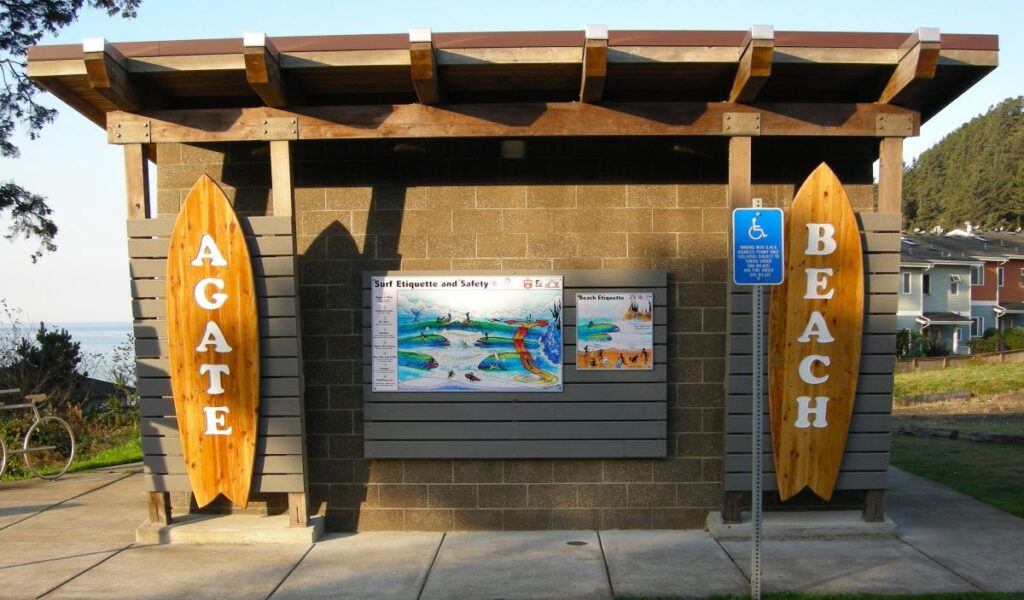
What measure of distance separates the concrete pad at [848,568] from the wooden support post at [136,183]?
5.55 meters

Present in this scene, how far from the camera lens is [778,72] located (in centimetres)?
719

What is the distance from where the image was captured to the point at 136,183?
7320 millimetres

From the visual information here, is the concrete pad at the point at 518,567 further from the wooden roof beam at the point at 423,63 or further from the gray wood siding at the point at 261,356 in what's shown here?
the wooden roof beam at the point at 423,63

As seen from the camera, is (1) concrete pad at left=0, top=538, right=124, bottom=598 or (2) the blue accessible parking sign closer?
(2) the blue accessible parking sign

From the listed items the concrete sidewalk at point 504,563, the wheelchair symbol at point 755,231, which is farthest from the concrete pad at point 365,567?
the wheelchair symbol at point 755,231

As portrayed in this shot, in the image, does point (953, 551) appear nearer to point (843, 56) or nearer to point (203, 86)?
point (843, 56)

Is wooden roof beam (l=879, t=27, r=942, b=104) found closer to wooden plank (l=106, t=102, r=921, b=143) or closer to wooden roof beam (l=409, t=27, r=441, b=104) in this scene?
wooden plank (l=106, t=102, r=921, b=143)

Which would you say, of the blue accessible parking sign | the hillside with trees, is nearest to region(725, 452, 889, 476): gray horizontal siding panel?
the blue accessible parking sign

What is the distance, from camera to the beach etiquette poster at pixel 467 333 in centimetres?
764

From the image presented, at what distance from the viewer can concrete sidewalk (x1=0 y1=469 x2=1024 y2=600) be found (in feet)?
20.1

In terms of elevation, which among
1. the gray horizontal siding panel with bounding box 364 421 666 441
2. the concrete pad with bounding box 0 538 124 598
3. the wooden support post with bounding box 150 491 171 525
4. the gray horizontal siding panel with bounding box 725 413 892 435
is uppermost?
the gray horizontal siding panel with bounding box 725 413 892 435

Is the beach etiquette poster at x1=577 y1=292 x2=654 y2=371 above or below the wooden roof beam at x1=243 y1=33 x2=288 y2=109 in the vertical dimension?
below

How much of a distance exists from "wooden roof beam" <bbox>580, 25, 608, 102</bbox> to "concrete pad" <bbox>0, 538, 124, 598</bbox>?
5.36 metres

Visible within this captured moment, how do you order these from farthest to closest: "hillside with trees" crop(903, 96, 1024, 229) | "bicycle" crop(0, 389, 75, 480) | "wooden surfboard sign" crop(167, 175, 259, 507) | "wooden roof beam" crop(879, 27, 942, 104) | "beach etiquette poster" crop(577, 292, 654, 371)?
"hillside with trees" crop(903, 96, 1024, 229) < "bicycle" crop(0, 389, 75, 480) < "beach etiquette poster" crop(577, 292, 654, 371) < "wooden surfboard sign" crop(167, 175, 259, 507) < "wooden roof beam" crop(879, 27, 942, 104)
